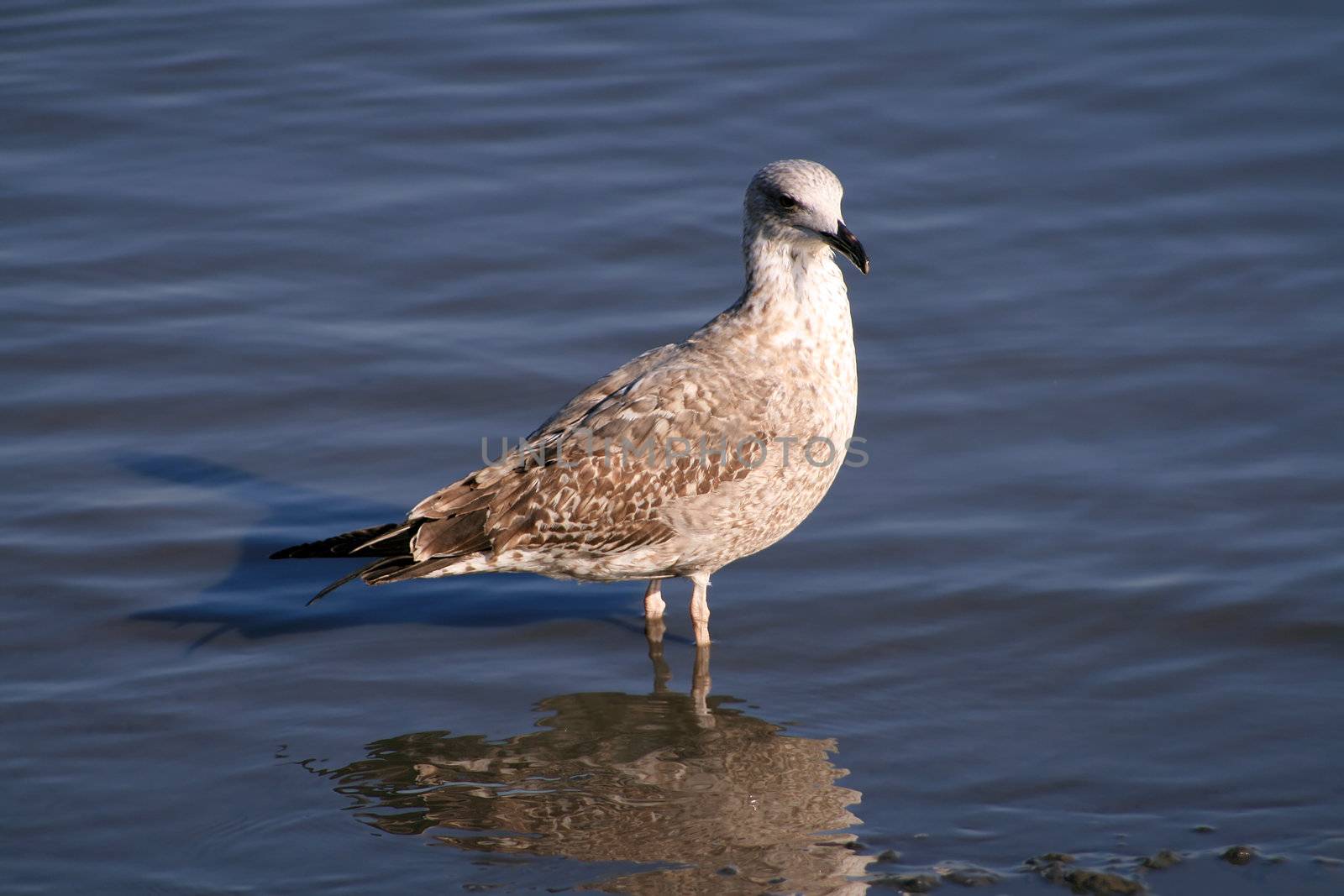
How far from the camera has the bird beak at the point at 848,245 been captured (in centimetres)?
713

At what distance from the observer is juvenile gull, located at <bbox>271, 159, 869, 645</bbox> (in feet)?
23.8

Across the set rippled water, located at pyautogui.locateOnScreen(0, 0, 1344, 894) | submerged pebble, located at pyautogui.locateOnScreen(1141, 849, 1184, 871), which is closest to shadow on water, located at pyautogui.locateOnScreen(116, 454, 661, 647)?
rippled water, located at pyautogui.locateOnScreen(0, 0, 1344, 894)

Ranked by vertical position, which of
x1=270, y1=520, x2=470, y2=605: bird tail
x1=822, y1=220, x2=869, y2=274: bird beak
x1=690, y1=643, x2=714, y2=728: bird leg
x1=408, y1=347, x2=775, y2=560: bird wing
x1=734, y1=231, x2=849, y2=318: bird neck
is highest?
x1=822, y1=220, x2=869, y2=274: bird beak

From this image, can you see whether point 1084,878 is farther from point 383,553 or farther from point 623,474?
point 383,553

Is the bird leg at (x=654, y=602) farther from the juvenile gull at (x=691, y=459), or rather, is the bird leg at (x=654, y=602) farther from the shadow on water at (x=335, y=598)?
the juvenile gull at (x=691, y=459)

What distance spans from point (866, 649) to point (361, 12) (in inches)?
388

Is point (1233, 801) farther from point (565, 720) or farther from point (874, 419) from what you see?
point (874, 419)

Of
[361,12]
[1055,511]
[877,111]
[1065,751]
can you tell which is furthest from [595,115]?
[1065,751]

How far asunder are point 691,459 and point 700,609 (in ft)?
2.44

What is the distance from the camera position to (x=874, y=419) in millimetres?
9469

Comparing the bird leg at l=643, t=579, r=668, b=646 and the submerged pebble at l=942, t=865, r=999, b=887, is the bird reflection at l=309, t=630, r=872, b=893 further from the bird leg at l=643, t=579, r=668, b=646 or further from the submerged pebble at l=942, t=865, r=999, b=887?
the bird leg at l=643, t=579, r=668, b=646

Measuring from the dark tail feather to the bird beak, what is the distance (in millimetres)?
2219

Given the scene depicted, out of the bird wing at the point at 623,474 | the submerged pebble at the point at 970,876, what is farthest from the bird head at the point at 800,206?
the submerged pebble at the point at 970,876

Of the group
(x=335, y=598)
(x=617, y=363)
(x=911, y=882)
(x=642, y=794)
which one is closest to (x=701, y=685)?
(x=642, y=794)
